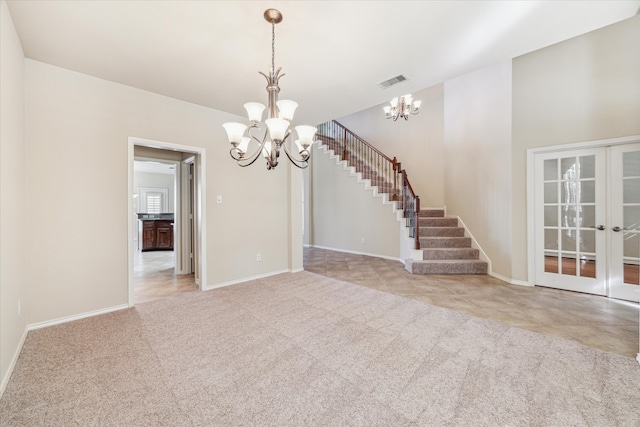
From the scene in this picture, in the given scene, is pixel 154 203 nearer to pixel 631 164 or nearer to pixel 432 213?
pixel 432 213

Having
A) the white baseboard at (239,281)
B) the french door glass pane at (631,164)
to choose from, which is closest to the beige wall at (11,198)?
the white baseboard at (239,281)

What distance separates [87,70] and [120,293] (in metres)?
2.60

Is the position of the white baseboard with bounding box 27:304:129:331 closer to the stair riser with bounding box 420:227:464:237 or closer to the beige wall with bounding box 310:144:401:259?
the beige wall with bounding box 310:144:401:259

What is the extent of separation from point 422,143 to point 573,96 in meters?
3.11

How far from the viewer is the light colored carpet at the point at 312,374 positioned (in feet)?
4.90

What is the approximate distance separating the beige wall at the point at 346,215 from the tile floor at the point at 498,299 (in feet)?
2.95

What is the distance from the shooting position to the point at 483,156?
183 inches

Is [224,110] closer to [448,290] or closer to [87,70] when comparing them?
[87,70]

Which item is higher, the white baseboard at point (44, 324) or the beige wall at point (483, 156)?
the beige wall at point (483, 156)

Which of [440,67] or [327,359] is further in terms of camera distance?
[440,67]

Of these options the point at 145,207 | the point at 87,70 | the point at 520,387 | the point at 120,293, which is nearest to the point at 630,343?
the point at 520,387

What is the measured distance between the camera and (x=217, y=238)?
4.02 meters

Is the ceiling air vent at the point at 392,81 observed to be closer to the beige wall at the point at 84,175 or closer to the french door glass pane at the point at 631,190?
the beige wall at the point at 84,175

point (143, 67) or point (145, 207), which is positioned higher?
point (143, 67)
